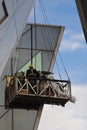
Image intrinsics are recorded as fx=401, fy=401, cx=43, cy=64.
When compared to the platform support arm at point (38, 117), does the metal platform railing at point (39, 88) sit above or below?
above

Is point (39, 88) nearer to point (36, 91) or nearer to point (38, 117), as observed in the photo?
point (36, 91)

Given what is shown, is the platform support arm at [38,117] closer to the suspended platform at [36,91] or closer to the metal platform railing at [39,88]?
the suspended platform at [36,91]

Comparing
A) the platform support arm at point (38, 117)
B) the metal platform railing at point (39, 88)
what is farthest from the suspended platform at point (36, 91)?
the platform support arm at point (38, 117)

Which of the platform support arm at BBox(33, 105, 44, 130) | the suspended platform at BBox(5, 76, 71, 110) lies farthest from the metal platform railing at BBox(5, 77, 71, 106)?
the platform support arm at BBox(33, 105, 44, 130)

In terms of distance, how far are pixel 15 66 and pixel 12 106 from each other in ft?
5.38

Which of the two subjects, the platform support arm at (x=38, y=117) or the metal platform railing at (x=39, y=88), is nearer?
the metal platform railing at (x=39, y=88)

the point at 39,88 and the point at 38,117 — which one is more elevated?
the point at 39,88

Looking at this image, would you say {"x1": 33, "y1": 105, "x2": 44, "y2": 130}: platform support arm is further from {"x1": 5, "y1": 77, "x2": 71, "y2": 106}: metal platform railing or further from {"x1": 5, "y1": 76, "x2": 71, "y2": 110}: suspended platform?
{"x1": 5, "y1": 77, "x2": 71, "y2": 106}: metal platform railing

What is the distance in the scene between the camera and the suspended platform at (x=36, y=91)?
1369cm

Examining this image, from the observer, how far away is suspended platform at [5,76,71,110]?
13687mm

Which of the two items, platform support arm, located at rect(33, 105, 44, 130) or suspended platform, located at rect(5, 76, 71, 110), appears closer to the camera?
suspended platform, located at rect(5, 76, 71, 110)

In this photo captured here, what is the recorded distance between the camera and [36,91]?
13812mm

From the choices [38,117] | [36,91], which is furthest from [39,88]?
[38,117]

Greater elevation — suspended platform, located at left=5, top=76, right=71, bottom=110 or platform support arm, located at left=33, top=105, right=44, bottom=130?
suspended platform, located at left=5, top=76, right=71, bottom=110
